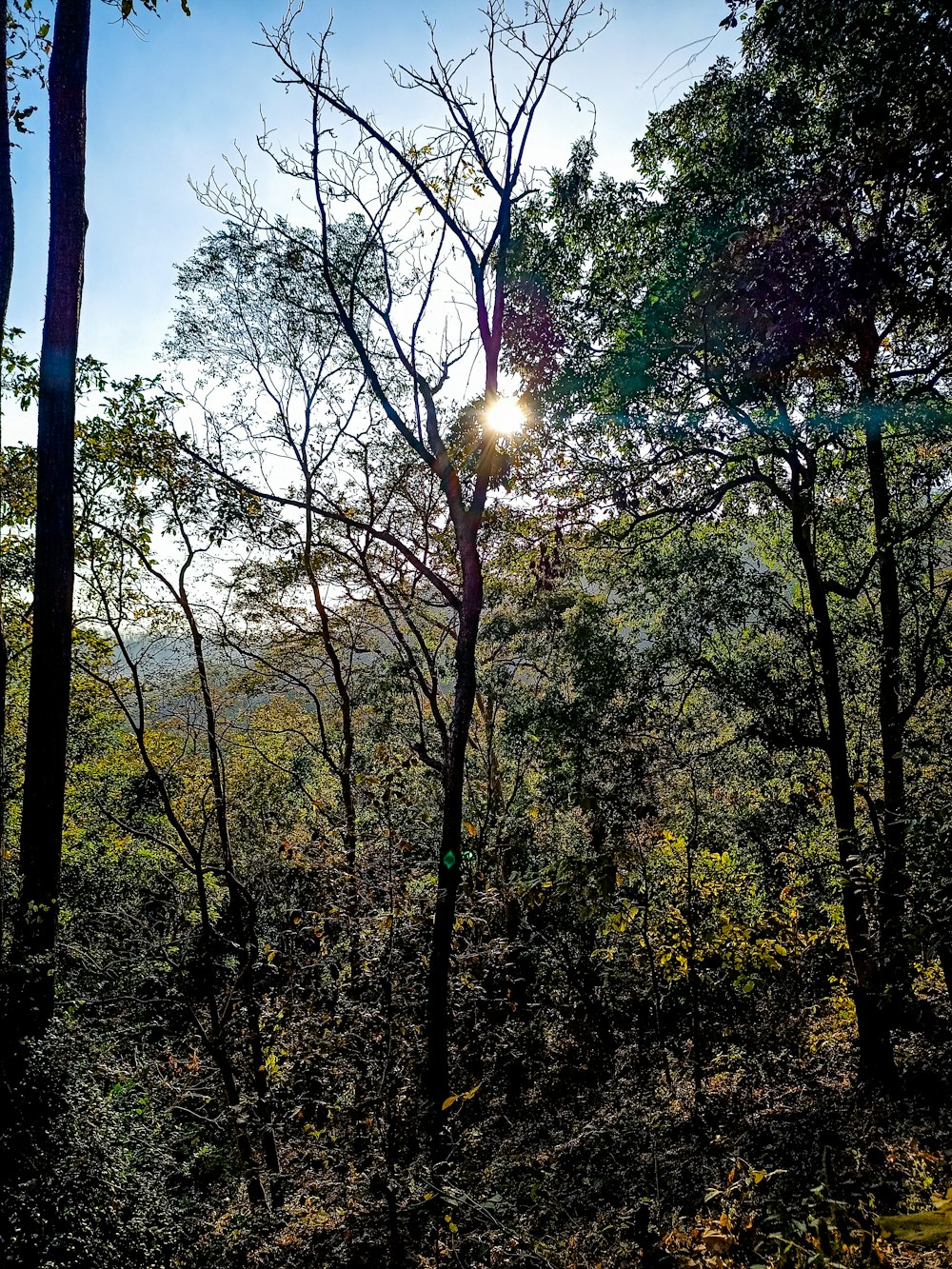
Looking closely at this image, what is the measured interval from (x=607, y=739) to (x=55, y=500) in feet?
23.9

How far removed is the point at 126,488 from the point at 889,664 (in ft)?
32.8

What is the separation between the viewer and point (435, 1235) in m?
5.06

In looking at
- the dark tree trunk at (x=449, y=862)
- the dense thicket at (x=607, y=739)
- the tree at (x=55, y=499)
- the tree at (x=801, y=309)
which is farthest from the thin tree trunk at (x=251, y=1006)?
the tree at (x=801, y=309)

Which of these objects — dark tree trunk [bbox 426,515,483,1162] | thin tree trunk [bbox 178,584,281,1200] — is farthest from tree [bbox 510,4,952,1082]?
thin tree trunk [bbox 178,584,281,1200]

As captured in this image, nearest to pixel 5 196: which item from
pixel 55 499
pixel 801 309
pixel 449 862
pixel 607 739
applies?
pixel 55 499

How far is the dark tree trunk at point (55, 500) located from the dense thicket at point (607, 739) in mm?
378

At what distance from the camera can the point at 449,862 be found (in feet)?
22.1

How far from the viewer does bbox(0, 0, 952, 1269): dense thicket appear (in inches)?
151

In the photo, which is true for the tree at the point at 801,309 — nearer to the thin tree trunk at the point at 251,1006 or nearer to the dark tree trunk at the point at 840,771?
the dark tree trunk at the point at 840,771

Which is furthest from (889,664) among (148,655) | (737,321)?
(148,655)

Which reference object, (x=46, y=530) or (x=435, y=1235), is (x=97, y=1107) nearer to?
(x=435, y=1235)

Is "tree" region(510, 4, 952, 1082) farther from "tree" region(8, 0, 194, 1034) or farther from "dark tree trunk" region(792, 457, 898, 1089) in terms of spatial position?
"tree" region(8, 0, 194, 1034)

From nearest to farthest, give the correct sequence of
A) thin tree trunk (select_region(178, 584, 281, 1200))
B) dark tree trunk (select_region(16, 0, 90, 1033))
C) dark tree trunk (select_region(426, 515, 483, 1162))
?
dark tree trunk (select_region(16, 0, 90, 1033))
dark tree trunk (select_region(426, 515, 483, 1162))
thin tree trunk (select_region(178, 584, 281, 1200))

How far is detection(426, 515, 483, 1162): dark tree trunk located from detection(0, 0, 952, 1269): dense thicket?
4 cm
